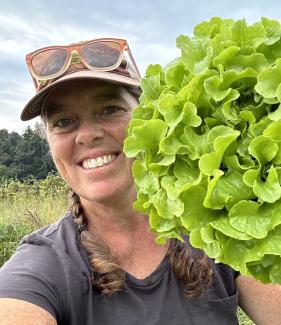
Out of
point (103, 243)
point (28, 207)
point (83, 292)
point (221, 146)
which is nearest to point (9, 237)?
point (28, 207)

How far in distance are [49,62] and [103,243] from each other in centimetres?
93

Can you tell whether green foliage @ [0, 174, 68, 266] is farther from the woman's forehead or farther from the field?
the woman's forehead

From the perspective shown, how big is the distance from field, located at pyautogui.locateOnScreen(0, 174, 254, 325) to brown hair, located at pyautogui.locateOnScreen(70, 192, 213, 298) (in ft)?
20.2

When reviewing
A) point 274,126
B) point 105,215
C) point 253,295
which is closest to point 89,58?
point 105,215

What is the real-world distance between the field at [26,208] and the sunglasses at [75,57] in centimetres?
620

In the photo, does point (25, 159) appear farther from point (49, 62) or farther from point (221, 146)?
point (221, 146)

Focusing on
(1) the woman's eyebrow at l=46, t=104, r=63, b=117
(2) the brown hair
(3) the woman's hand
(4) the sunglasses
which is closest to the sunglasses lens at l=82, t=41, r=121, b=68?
(4) the sunglasses

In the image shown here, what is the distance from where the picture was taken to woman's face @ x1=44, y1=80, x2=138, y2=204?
7.14 ft

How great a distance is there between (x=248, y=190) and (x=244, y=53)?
1.40ft

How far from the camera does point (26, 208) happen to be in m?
10.2

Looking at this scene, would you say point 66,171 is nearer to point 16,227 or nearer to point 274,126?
point 274,126

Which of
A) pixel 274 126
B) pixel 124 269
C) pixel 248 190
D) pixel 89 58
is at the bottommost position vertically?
pixel 124 269

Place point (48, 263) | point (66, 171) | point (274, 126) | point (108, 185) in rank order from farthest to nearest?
point (66, 171)
point (108, 185)
point (48, 263)
point (274, 126)

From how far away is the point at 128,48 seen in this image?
2.44m
